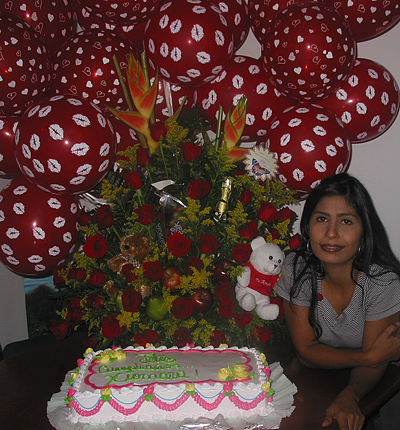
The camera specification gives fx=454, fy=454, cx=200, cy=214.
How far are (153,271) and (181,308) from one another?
17 cm

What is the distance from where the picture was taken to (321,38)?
1.83m

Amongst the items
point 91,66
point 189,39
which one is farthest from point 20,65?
point 189,39

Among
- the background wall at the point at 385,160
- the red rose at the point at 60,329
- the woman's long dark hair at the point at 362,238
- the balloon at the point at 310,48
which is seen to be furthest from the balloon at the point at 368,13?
the red rose at the point at 60,329

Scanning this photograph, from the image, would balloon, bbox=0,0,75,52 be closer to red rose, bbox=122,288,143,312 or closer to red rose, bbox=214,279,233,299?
red rose, bbox=122,288,143,312

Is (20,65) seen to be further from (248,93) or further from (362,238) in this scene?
(362,238)

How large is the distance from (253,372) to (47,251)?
48.3 inches

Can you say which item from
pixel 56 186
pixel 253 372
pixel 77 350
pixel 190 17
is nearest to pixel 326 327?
pixel 253 372

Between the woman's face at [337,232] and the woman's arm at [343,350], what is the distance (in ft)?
0.85

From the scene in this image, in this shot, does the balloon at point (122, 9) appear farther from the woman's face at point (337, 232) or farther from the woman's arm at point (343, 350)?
the woman's arm at point (343, 350)

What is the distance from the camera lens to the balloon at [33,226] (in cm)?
217

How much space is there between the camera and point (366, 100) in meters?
2.08

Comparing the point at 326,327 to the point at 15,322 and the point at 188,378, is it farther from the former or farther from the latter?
the point at 15,322

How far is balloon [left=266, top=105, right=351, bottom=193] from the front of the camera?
2.00 m

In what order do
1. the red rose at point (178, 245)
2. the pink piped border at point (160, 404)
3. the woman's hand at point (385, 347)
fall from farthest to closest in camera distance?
1. the red rose at point (178, 245)
2. the woman's hand at point (385, 347)
3. the pink piped border at point (160, 404)
